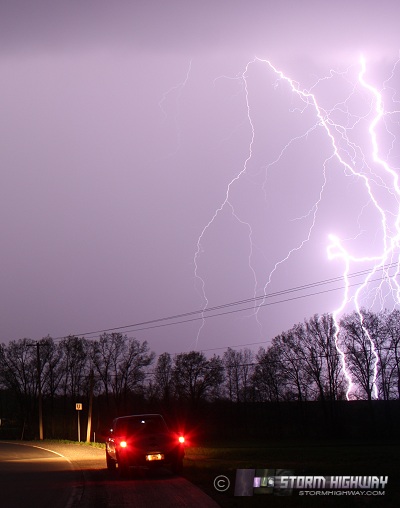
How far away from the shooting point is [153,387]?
262ft

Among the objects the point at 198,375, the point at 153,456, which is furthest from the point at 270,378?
the point at 153,456

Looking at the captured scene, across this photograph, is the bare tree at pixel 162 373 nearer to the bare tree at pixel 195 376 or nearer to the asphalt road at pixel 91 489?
the bare tree at pixel 195 376

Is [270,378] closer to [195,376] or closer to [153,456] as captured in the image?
[195,376]

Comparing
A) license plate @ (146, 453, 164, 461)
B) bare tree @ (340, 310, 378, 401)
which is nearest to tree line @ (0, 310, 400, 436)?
bare tree @ (340, 310, 378, 401)

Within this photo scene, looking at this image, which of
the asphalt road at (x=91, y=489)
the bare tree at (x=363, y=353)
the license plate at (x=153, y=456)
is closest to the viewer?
the asphalt road at (x=91, y=489)

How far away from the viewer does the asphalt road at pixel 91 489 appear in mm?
12148

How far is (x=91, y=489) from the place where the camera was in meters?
14.6

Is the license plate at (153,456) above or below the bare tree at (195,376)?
below

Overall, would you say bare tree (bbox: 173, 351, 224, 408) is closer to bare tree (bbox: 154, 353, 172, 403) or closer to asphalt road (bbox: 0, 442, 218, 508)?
bare tree (bbox: 154, 353, 172, 403)

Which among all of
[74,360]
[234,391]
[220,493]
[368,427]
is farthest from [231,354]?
[220,493]

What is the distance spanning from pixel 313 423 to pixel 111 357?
88.8ft

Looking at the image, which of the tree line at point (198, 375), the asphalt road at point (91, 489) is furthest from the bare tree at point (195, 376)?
the asphalt road at point (91, 489)

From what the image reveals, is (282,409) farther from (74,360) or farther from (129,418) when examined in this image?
(129,418)

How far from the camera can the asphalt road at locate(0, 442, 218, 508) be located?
39.9 feet
